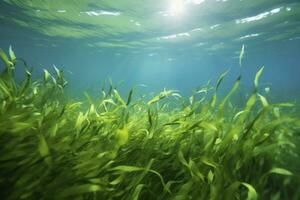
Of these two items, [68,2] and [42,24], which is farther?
[42,24]

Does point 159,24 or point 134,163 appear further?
point 159,24

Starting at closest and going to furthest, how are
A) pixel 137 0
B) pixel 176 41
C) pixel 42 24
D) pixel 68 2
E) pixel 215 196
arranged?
pixel 215 196
pixel 137 0
pixel 68 2
pixel 42 24
pixel 176 41

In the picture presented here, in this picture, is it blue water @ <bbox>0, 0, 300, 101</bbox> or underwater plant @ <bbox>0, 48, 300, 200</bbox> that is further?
blue water @ <bbox>0, 0, 300, 101</bbox>

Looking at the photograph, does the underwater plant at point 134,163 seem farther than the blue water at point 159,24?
No

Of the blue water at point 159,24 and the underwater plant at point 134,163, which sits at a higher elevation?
the blue water at point 159,24

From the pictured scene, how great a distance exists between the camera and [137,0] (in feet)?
55.5

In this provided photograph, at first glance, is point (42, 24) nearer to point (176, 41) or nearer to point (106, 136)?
point (176, 41)

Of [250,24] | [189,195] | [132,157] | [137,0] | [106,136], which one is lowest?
[189,195]

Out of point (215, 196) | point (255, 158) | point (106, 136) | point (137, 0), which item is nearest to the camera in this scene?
point (215, 196)

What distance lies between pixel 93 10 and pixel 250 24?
1462 cm

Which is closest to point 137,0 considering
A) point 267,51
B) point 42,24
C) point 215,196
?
point 42,24

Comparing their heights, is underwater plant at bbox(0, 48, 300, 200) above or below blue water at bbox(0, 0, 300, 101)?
below

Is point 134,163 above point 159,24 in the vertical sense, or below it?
below

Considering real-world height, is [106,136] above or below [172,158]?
above
